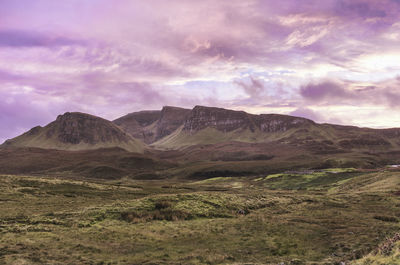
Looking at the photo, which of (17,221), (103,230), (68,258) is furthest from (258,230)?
(17,221)

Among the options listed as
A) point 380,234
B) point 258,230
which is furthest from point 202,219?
point 380,234

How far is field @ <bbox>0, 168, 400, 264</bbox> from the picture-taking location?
87.2 ft

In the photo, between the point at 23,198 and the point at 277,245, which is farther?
the point at 23,198

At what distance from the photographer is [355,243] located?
30234 millimetres

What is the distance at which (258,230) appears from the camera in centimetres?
3788

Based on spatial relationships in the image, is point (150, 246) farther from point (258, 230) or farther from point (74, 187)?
point (74, 187)

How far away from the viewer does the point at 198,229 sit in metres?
38.7

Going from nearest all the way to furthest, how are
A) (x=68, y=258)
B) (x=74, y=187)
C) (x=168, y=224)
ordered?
(x=68, y=258), (x=168, y=224), (x=74, y=187)

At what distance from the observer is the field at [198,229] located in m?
26.6

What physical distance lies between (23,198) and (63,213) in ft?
63.8

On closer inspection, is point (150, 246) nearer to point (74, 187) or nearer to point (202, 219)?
point (202, 219)

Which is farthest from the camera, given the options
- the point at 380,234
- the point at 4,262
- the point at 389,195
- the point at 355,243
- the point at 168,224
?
the point at 389,195

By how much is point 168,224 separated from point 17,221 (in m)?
18.0

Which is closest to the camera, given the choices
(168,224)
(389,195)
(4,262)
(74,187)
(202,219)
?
(4,262)
